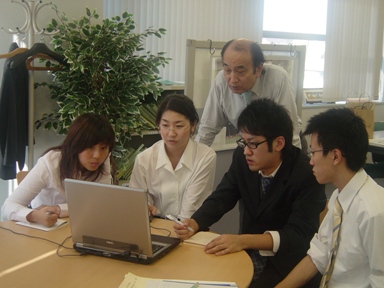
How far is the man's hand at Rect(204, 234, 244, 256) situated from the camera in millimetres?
1627

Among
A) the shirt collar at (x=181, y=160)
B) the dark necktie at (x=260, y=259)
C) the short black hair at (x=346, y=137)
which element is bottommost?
the dark necktie at (x=260, y=259)

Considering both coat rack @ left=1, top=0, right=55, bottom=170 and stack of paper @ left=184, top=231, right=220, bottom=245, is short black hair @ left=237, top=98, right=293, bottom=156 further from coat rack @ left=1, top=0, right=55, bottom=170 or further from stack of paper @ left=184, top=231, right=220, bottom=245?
coat rack @ left=1, top=0, right=55, bottom=170

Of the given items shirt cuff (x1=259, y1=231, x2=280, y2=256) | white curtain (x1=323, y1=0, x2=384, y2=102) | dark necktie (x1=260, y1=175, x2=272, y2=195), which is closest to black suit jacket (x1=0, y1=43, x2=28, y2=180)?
dark necktie (x1=260, y1=175, x2=272, y2=195)

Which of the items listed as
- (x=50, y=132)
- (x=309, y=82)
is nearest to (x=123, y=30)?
(x=50, y=132)

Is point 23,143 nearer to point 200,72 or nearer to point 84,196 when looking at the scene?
point 200,72

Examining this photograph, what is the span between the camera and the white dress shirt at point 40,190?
1.93 m

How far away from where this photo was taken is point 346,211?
150 centimetres

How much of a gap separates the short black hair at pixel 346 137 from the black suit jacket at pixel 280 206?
1.15ft

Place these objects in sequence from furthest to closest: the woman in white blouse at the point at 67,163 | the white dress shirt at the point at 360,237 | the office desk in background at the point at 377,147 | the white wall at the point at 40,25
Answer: the office desk in background at the point at 377,147
the white wall at the point at 40,25
the woman in white blouse at the point at 67,163
the white dress shirt at the point at 360,237

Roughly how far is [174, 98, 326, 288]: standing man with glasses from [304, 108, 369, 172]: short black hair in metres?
0.34

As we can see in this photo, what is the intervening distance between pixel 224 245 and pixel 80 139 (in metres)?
0.84

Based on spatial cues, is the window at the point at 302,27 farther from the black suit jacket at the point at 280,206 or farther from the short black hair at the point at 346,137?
the short black hair at the point at 346,137

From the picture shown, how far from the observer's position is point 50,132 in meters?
3.23

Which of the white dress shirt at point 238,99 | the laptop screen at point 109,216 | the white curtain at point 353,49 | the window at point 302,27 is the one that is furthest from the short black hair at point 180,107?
the white curtain at point 353,49
